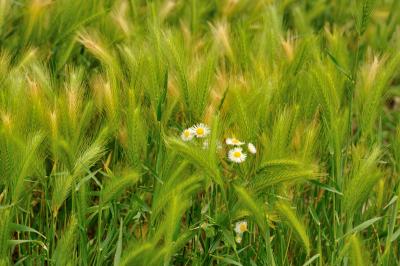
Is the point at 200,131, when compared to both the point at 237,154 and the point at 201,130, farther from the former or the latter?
the point at 237,154

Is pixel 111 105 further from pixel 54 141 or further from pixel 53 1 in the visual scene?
pixel 53 1

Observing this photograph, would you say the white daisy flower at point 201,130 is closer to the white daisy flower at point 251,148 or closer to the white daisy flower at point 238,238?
the white daisy flower at point 251,148

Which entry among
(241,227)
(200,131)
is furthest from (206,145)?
(241,227)

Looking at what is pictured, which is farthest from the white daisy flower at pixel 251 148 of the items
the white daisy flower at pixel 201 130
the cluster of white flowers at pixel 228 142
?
the white daisy flower at pixel 201 130

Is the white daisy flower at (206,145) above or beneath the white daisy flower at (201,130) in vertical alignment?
beneath

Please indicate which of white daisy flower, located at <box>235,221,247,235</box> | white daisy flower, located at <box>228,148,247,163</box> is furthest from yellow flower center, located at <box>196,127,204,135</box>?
white daisy flower, located at <box>235,221,247,235</box>

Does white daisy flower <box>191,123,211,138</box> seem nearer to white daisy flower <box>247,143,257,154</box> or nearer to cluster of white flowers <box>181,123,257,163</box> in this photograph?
cluster of white flowers <box>181,123,257,163</box>

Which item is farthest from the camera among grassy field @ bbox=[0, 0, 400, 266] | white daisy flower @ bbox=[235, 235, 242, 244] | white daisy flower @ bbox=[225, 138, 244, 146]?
white daisy flower @ bbox=[235, 235, 242, 244]
